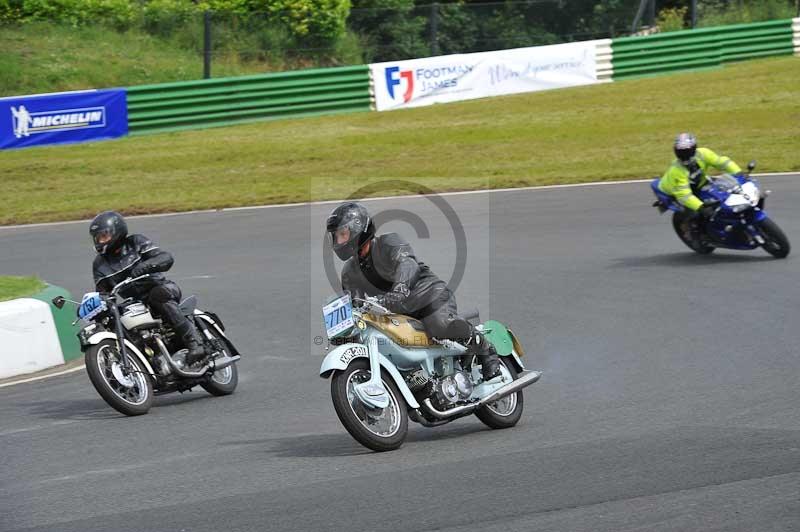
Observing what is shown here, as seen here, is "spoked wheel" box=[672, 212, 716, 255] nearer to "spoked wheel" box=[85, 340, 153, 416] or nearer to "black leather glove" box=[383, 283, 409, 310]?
"spoked wheel" box=[85, 340, 153, 416]

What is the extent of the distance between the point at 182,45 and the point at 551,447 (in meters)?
28.3

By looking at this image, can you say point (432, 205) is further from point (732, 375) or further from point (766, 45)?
point (766, 45)

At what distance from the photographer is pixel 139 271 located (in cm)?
990

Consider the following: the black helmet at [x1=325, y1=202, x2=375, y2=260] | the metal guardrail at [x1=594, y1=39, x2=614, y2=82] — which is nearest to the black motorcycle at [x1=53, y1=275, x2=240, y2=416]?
the black helmet at [x1=325, y1=202, x2=375, y2=260]

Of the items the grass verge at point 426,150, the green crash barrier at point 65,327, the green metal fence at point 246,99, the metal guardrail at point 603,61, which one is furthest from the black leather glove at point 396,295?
the metal guardrail at point 603,61

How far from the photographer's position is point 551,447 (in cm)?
747

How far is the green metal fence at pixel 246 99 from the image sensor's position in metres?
28.8

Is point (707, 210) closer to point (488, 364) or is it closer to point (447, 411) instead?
point (488, 364)

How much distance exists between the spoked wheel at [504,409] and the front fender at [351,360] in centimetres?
66

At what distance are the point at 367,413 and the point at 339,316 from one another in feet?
2.09

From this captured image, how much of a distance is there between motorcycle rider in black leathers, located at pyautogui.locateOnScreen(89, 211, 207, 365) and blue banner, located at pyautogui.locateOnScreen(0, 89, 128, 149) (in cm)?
1716

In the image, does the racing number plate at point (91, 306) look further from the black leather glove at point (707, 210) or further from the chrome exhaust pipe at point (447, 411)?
the black leather glove at point (707, 210)

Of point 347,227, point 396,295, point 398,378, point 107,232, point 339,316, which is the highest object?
point 347,227

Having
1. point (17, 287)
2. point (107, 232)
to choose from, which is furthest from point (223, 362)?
point (17, 287)
